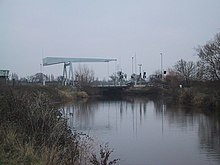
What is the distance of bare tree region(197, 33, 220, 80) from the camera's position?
37.1 meters

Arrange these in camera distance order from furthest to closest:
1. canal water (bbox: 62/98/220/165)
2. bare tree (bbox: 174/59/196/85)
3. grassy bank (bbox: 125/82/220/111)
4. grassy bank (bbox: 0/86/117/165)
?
bare tree (bbox: 174/59/196/85), grassy bank (bbox: 125/82/220/111), canal water (bbox: 62/98/220/165), grassy bank (bbox: 0/86/117/165)

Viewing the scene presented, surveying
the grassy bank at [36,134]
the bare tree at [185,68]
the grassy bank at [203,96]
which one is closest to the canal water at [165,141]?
the grassy bank at [36,134]

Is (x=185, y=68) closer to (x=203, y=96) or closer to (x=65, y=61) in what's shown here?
(x=65, y=61)

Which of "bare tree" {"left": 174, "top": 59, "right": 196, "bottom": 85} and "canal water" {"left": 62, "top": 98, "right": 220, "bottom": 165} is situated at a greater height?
"bare tree" {"left": 174, "top": 59, "right": 196, "bottom": 85}

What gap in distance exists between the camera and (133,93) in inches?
2965

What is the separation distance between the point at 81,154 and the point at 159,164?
11.3ft

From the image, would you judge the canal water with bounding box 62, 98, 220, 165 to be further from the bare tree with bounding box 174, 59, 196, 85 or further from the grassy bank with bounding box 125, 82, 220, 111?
the bare tree with bounding box 174, 59, 196, 85

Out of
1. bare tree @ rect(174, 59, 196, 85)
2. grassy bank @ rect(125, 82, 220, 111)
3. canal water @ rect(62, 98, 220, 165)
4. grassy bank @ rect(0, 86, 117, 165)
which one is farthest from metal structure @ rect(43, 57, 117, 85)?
grassy bank @ rect(0, 86, 117, 165)

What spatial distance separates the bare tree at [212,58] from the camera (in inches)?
1459

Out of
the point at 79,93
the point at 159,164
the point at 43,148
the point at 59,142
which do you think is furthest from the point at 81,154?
the point at 79,93

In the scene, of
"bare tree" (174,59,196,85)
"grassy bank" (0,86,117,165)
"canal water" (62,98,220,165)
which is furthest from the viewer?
"bare tree" (174,59,196,85)

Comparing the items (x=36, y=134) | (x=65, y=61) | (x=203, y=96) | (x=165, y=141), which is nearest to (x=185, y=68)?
(x=65, y=61)

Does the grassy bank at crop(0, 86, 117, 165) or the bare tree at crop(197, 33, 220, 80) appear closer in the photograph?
the grassy bank at crop(0, 86, 117, 165)

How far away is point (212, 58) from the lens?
3769 centimetres
